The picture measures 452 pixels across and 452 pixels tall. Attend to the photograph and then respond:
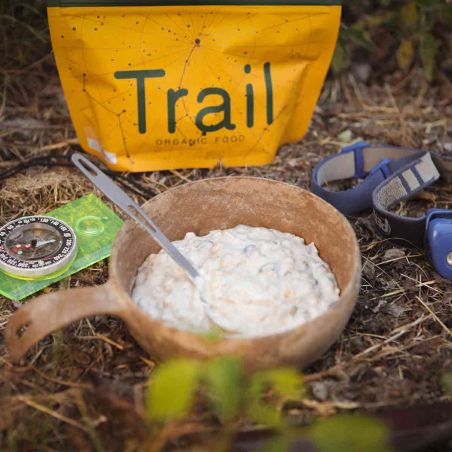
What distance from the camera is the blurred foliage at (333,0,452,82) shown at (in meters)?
2.37

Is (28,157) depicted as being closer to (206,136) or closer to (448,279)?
(206,136)

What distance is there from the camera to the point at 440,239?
1695 millimetres

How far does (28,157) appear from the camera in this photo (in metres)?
2.16

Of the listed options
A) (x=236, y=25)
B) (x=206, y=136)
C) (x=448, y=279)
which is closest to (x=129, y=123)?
(x=206, y=136)

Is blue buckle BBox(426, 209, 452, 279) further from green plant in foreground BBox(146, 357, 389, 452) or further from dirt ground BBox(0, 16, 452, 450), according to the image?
green plant in foreground BBox(146, 357, 389, 452)

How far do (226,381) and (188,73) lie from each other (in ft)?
3.72

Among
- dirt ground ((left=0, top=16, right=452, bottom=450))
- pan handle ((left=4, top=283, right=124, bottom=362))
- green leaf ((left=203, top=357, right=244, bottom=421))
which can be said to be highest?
green leaf ((left=203, top=357, right=244, bottom=421))

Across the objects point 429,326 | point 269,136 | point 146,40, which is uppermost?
point 146,40

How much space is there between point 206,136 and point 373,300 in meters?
0.72

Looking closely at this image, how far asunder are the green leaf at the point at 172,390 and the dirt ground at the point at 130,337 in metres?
0.21

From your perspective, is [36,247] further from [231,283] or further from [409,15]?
[409,15]

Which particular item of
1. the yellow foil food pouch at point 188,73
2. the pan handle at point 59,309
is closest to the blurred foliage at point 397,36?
the yellow foil food pouch at point 188,73

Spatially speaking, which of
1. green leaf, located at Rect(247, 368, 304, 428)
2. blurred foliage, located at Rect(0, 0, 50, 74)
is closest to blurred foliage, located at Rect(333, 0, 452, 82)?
blurred foliage, located at Rect(0, 0, 50, 74)

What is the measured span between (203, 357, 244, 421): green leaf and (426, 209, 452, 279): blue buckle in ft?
2.51
